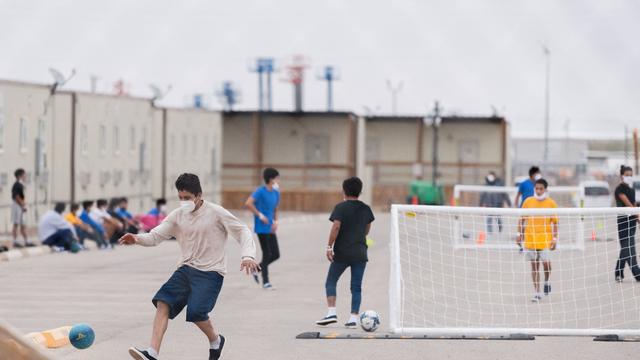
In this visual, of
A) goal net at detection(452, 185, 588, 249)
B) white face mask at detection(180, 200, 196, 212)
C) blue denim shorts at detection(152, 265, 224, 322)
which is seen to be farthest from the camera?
goal net at detection(452, 185, 588, 249)

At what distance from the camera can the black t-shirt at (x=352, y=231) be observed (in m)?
15.1

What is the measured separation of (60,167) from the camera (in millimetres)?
39750

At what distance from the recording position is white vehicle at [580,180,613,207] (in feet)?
147

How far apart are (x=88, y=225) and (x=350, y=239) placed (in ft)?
56.7

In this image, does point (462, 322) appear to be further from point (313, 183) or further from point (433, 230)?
point (313, 183)

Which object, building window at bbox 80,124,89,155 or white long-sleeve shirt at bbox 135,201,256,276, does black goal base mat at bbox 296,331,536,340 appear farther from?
building window at bbox 80,124,89,155

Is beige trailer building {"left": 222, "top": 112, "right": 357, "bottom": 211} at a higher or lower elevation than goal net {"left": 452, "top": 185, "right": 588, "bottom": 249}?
higher

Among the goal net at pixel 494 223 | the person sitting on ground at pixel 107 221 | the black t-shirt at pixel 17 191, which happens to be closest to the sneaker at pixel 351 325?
the goal net at pixel 494 223

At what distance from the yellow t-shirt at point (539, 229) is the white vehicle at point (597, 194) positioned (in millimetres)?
26951

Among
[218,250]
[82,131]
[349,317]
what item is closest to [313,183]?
[82,131]

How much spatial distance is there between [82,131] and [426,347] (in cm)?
2908

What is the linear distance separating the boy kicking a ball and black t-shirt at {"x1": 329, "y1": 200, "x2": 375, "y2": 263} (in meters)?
3.53

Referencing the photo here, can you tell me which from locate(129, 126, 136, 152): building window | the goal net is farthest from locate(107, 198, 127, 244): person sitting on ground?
locate(129, 126, 136, 152): building window

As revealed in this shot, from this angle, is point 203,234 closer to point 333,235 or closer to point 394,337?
point 394,337
